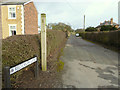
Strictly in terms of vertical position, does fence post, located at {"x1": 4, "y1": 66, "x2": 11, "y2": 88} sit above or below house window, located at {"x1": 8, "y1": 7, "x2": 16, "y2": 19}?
below

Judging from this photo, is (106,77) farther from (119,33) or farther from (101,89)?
(119,33)

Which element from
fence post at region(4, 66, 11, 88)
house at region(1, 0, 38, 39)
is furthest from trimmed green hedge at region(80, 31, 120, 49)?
house at region(1, 0, 38, 39)

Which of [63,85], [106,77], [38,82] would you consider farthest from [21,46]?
[106,77]

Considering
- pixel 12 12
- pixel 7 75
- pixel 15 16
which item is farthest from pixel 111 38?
pixel 12 12

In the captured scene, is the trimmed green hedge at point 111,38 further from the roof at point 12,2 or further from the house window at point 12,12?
the house window at point 12,12

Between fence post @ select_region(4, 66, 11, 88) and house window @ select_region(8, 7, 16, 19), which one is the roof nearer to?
house window @ select_region(8, 7, 16, 19)

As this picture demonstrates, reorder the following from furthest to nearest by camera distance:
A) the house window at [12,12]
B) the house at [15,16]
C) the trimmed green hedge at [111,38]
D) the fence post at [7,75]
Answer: the house window at [12,12]
the house at [15,16]
the trimmed green hedge at [111,38]
the fence post at [7,75]

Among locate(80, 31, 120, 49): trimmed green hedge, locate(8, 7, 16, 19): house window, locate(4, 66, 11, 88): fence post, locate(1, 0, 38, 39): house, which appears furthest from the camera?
locate(8, 7, 16, 19): house window

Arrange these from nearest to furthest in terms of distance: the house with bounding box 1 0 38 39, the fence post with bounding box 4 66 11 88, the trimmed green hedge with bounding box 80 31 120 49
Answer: the fence post with bounding box 4 66 11 88 < the trimmed green hedge with bounding box 80 31 120 49 < the house with bounding box 1 0 38 39

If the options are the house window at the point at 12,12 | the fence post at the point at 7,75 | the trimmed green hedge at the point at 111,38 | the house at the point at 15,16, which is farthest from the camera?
the house window at the point at 12,12

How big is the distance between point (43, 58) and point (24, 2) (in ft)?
41.5

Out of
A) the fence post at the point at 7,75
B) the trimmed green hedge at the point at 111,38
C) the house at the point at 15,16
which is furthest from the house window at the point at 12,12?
the trimmed green hedge at the point at 111,38

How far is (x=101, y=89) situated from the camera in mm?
2494

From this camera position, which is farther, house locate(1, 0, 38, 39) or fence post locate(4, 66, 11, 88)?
house locate(1, 0, 38, 39)
